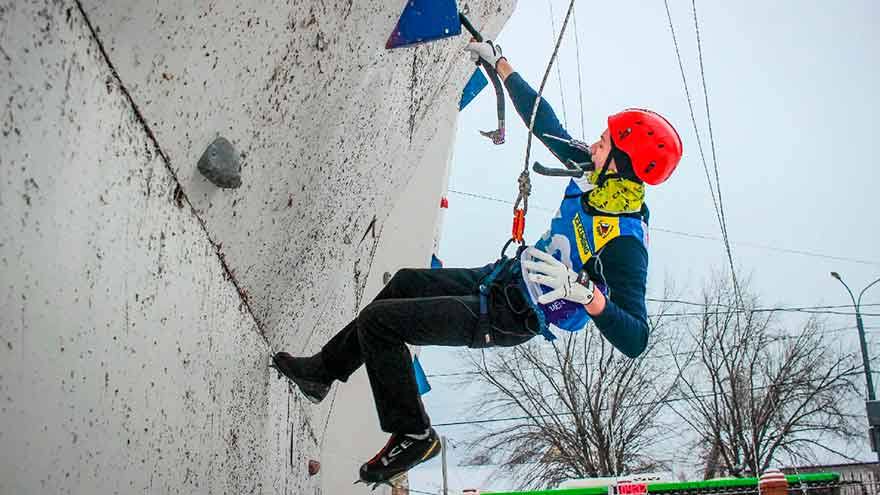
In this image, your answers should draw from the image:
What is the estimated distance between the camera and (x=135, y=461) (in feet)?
4.76

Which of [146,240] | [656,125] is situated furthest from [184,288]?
[656,125]

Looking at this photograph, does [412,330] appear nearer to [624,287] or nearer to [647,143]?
[624,287]

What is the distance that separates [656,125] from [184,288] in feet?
5.85

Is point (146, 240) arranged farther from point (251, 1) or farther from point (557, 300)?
point (557, 300)

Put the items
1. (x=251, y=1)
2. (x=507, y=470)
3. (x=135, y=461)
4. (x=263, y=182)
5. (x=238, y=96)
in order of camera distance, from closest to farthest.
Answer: (x=135, y=461)
(x=251, y=1)
(x=238, y=96)
(x=263, y=182)
(x=507, y=470)

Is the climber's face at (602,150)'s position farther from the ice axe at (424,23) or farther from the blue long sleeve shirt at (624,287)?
the ice axe at (424,23)

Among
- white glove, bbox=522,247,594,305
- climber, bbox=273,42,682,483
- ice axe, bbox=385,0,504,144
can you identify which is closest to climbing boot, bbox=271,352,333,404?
climber, bbox=273,42,682,483

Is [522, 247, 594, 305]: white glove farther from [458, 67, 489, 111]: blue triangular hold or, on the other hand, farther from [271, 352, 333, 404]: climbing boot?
[458, 67, 489, 111]: blue triangular hold

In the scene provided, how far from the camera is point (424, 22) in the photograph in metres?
2.58

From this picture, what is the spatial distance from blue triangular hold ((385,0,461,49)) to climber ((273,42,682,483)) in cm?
73

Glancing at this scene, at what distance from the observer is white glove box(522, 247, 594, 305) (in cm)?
229

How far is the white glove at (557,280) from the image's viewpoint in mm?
2289

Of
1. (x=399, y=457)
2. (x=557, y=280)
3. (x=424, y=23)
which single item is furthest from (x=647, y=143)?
(x=399, y=457)

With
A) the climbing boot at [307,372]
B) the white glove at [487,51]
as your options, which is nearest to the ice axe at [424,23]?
the white glove at [487,51]
